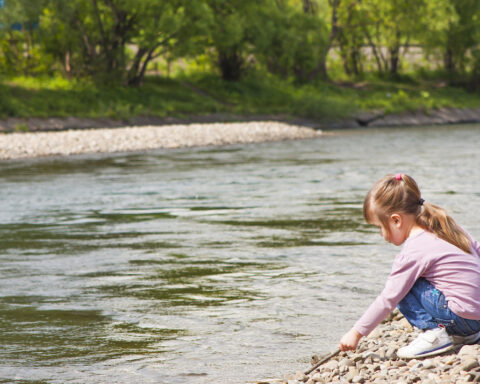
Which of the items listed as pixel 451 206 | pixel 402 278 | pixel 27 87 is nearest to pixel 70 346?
pixel 402 278

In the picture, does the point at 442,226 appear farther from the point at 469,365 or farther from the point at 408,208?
the point at 469,365

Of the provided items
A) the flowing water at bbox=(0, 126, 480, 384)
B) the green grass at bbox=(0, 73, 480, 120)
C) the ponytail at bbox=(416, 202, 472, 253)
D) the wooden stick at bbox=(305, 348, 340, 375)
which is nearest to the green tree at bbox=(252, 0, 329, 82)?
the green grass at bbox=(0, 73, 480, 120)

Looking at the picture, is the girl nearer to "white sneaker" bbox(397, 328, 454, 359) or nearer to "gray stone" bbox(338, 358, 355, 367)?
"white sneaker" bbox(397, 328, 454, 359)

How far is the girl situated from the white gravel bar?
22.8 m

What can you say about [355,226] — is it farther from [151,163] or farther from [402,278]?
[151,163]

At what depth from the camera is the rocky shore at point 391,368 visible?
4.17m

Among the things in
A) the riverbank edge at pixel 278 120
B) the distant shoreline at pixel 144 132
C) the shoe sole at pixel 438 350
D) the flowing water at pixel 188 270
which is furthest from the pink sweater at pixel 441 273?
the riverbank edge at pixel 278 120

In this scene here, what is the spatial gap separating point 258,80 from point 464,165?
2933 cm

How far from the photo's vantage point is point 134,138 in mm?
30422

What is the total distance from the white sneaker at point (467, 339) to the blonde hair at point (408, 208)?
50 centimetres

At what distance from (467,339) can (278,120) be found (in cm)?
3657

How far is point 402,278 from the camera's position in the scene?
14.4ft

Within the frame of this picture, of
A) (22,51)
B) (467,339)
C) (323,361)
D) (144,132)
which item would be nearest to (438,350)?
(467,339)

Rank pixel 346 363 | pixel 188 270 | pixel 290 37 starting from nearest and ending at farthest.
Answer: pixel 346 363 < pixel 188 270 < pixel 290 37
